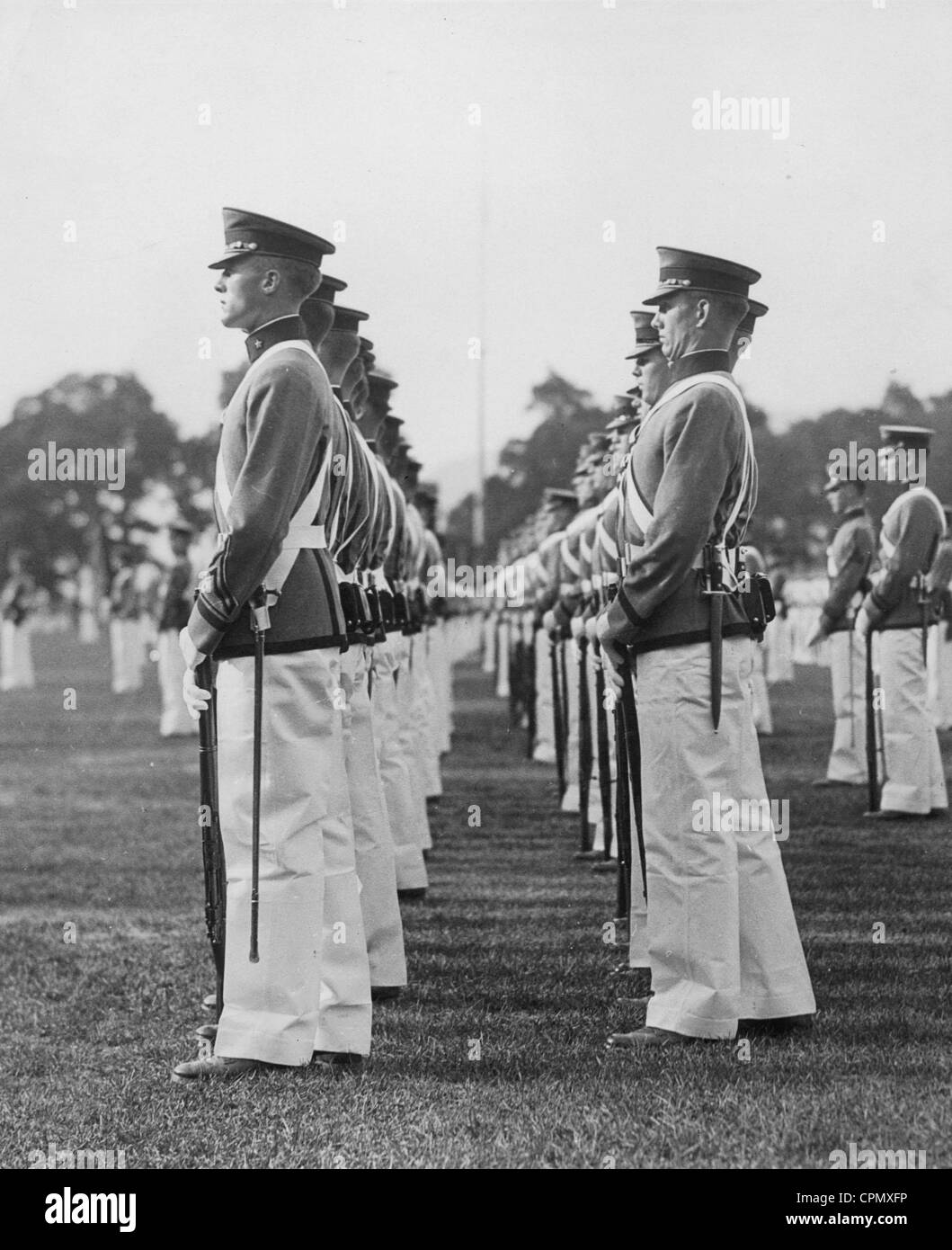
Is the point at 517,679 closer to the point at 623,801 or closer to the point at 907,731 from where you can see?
the point at 907,731

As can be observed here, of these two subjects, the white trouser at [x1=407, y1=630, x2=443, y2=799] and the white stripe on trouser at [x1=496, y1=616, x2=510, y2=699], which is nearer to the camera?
the white trouser at [x1=407, y1=630, x2=443, y2=799]

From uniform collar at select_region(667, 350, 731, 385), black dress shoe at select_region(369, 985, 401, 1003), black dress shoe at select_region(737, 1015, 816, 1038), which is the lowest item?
black dress shoe at select_region(369, 985, 401, 1003)

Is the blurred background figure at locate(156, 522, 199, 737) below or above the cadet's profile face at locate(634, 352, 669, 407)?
below

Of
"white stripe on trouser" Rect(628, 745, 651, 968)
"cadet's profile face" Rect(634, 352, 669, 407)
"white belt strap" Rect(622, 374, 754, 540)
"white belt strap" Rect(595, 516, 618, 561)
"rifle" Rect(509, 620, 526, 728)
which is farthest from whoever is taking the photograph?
"rifle" Rect(509, 620, 526, 728)

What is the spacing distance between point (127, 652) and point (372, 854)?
26.8 meters

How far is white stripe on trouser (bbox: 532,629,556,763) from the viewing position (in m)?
17.8

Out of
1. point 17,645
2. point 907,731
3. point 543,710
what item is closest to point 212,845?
point 907,731

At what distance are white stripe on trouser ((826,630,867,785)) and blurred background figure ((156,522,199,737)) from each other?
330 inches

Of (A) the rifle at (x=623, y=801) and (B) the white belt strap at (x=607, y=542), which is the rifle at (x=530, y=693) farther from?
(A) the rifle at (x=623, y=801)

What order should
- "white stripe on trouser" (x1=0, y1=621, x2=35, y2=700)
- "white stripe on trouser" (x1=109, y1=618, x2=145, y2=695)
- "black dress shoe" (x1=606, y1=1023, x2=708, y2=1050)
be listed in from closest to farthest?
"black dress shoe" (x1=606, y1=1023, x2=708, y2=1050)
"white stripe on trouser" (x1=109, y1=618, x2=145, y2=695)
"white stripe on trouser" (x1=0, y1=621, x2=35, y2=700)

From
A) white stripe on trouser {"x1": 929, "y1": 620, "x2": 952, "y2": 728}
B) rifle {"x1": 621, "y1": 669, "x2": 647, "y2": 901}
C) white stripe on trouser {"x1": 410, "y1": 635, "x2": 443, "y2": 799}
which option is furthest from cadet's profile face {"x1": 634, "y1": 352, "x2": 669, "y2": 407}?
white stripe on trouser {"x1": 929, "y1": 620, "x2": 952, "y2": 728}

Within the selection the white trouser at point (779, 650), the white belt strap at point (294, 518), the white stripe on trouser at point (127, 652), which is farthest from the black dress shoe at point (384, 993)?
the white stripe on trouser at point (127, 652)

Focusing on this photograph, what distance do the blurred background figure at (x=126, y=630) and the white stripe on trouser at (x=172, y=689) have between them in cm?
1013

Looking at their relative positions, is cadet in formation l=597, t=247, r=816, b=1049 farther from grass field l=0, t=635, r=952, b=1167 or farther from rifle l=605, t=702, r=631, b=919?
rifle l=605, t=702, r=631, b=919
